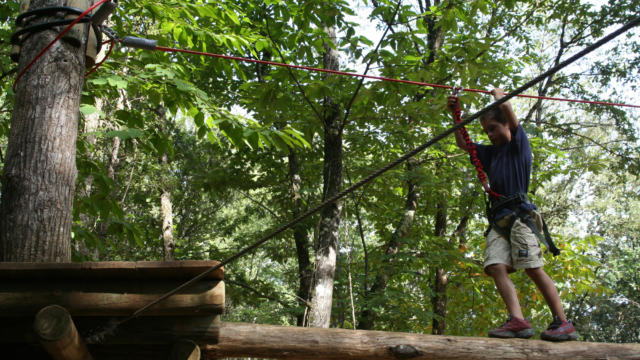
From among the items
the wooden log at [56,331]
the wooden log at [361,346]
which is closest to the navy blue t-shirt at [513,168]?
the wooden log at [361,346]

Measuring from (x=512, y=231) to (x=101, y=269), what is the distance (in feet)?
7.77

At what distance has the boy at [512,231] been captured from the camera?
2812 mm

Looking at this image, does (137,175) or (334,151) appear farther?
(137,175)

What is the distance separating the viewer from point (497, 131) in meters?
3.14

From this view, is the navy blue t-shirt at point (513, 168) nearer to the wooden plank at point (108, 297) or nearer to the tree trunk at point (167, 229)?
the wooden plank at point (108, 297)

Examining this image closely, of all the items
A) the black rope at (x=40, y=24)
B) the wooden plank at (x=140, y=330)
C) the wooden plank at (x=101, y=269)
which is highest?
the black rope at (x=40, y=24)

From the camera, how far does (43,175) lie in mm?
2326

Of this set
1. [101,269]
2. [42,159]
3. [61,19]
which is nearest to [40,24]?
[61,19]

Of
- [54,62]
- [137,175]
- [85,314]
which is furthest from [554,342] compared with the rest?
[137,175]

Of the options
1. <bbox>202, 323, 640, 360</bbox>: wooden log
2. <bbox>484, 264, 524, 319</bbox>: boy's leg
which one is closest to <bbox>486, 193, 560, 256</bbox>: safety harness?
<bbox>484, 264, 524, 319</bbox>: boy's leg

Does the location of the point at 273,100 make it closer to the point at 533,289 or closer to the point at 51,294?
the point at 51,294

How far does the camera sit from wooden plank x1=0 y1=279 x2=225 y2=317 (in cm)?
190

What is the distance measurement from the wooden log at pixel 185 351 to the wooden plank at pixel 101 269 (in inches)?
12.5

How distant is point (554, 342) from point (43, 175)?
9.57 ft
